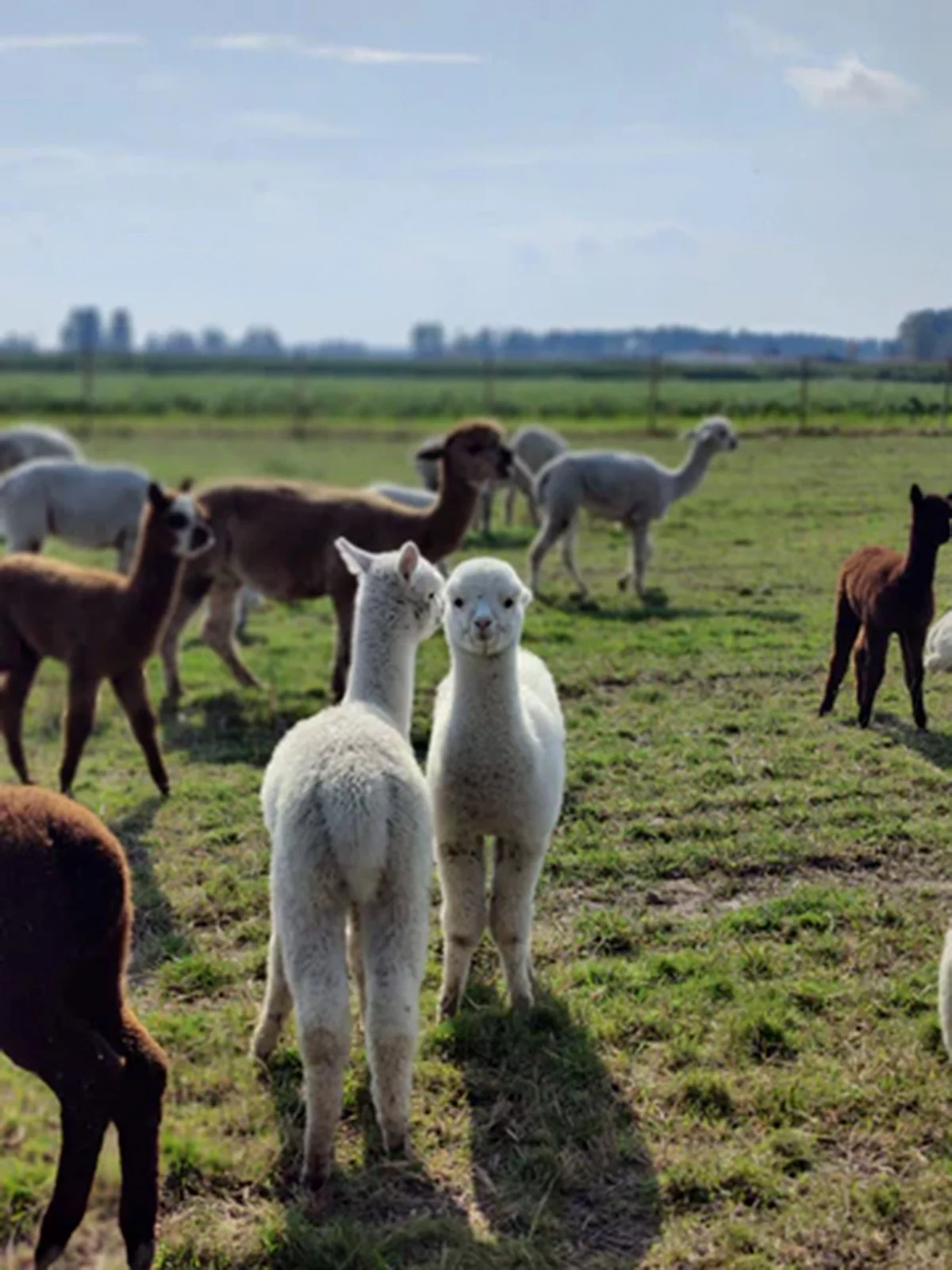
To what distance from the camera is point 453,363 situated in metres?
78.2

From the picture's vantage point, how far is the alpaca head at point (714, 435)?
38.9 feet

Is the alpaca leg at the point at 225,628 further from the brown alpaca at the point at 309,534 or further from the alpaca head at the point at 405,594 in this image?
the alpaca head at the point at 405,594

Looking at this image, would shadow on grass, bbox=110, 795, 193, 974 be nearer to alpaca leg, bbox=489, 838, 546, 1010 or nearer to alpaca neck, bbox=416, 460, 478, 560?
alpaca leg, bbox=489, 838, 546, 1010

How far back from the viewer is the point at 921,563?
19.6ft

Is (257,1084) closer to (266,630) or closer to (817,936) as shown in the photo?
(817,936)

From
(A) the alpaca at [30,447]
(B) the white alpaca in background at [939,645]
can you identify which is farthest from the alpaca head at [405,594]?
(A) the alpaca at [30,447]

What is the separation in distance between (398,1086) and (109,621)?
4.31 m

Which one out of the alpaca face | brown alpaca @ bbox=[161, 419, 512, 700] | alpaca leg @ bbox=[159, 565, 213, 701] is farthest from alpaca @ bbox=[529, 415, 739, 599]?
the alpaca face

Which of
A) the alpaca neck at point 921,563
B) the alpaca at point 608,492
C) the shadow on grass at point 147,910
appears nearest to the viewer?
the shadow on grass at point 147,910

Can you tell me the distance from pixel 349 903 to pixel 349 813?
0.27 meters

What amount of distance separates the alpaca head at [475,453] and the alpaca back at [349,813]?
5.37m

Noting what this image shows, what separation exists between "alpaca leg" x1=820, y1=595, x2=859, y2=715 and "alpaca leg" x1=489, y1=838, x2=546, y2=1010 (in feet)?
7.37

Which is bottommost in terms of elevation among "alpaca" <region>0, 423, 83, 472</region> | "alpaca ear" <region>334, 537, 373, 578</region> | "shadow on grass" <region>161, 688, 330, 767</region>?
"shadow on grass" <region>161, 688, 330, 767</region>

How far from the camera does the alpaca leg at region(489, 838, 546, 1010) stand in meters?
4.70
